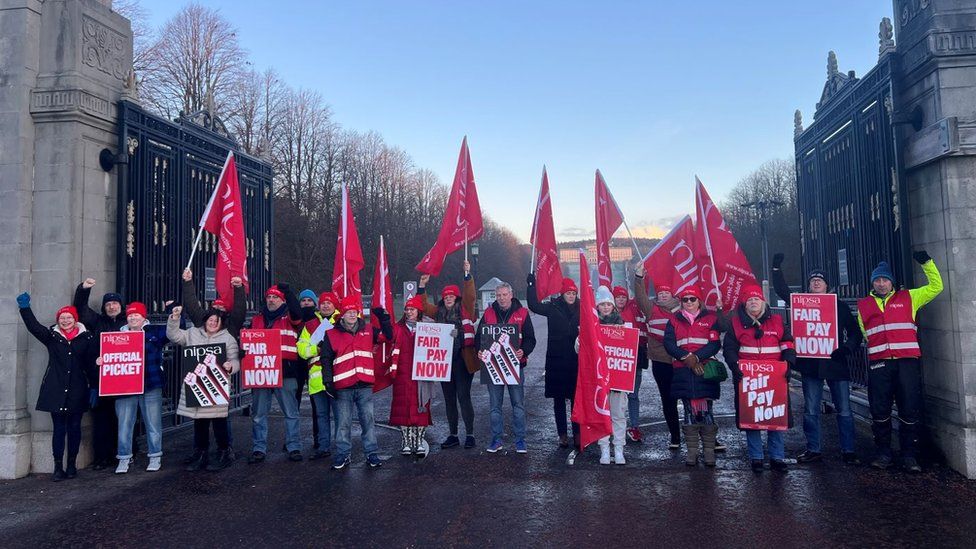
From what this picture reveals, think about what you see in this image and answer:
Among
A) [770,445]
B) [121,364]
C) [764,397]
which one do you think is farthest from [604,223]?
[121,364]

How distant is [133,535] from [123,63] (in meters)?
6.04

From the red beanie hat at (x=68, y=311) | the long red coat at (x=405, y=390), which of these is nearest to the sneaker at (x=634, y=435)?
the long red coat at (x=405, y=390)

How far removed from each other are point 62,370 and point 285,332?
2.38 m

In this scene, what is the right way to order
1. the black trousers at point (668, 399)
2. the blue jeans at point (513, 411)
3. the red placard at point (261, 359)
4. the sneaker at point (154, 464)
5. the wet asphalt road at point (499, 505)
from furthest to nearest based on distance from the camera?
the black trousers at point (668, 399) → the blue jeans at point (513, 411) → the red placard at point (261, 359) → the sneaker at point (154, 464) → the wet asphalt road at point (499, 505)

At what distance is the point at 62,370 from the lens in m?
7.04

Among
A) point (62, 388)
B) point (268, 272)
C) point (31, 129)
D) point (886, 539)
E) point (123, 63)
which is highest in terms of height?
point (123, 63)

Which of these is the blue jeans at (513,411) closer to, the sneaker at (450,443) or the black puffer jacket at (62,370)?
the sneaker at (450,443)

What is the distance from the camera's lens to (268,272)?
11.5 meters

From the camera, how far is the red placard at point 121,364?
7070mm

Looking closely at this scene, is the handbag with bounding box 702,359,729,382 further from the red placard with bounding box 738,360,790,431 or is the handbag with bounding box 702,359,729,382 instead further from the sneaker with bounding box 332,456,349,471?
the sneaker with bounding box 332,456,349,471

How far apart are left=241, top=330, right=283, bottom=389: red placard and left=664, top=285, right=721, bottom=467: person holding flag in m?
4.52

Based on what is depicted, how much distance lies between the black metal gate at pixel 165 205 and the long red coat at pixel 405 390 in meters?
3.34

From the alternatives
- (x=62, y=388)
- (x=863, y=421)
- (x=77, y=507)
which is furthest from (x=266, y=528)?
(x=863, y=421)

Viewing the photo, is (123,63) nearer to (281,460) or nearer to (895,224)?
(281,460)
